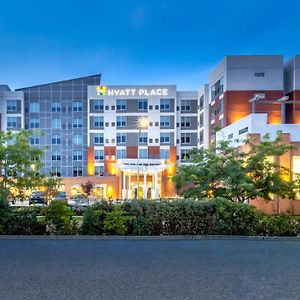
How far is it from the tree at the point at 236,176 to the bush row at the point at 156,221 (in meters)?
2.78

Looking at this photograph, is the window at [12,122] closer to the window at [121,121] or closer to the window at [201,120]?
the window at [121,121]

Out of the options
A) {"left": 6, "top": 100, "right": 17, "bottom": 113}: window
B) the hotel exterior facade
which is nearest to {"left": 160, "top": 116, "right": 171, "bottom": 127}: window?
the hotel exterior facade

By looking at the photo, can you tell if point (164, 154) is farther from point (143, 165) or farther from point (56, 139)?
point (56, 139)

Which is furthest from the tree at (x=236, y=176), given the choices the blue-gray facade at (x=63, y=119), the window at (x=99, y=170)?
the blue-gray facade at (x=63, y=119)

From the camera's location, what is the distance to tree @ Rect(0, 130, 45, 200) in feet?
57.8

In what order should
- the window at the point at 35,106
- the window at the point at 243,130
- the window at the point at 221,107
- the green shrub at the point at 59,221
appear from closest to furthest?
the green shrub at the point at 59,221 < the window at the point at 243,130 < the window at the point at 221,107 < the window at the point at 35,106

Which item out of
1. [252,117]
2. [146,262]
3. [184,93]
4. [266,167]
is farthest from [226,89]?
[146,262]

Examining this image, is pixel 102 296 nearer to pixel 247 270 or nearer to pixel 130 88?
pixel 247 270

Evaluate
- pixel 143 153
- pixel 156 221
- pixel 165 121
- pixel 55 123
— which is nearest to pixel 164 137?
pixel 165 121

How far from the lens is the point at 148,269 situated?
7.88 metres

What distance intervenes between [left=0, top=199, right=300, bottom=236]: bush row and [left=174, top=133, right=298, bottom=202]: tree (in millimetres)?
2778

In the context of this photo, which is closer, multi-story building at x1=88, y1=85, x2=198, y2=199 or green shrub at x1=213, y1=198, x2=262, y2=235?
green shrub at x1=213, y1=198, x2=262, y2=235

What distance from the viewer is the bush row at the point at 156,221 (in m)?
12.1

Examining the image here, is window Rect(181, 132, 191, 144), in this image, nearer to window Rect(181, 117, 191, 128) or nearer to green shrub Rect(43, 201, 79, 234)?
window Rect(181, 117, 191, 128)
